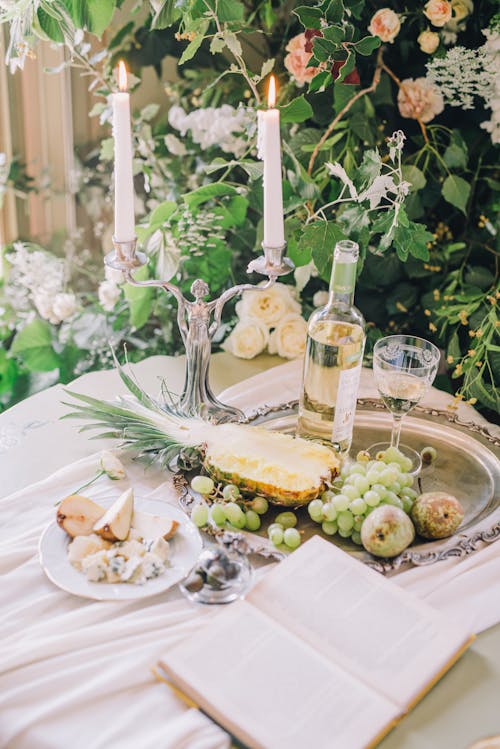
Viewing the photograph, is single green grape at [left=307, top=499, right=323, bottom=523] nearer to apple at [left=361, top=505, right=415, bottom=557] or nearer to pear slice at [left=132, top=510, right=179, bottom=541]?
apple at [left=361, top=505, right=415, bottom=557]

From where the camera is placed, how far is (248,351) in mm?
1657

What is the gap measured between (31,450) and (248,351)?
51 centimetres

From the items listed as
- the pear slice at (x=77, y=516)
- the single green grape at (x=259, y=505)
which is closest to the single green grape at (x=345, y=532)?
the single green grape at (x=259, y=505)

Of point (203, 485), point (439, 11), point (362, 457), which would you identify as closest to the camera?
point (203, 485)

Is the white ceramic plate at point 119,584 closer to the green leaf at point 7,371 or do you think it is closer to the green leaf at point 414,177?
the green leaf at point 414,177

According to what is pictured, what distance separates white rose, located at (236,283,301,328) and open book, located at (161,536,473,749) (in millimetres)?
708

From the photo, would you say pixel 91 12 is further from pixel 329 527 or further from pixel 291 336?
pixel 329 527

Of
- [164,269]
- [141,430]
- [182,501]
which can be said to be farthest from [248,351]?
[182,501]

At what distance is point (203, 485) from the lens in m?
1.16

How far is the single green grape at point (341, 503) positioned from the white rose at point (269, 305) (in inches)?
24.9

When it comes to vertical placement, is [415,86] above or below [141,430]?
above

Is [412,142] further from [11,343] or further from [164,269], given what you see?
[11,343]

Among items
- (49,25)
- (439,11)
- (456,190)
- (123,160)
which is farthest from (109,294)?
(439,11)

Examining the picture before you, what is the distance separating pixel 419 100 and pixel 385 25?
0.61 feet
